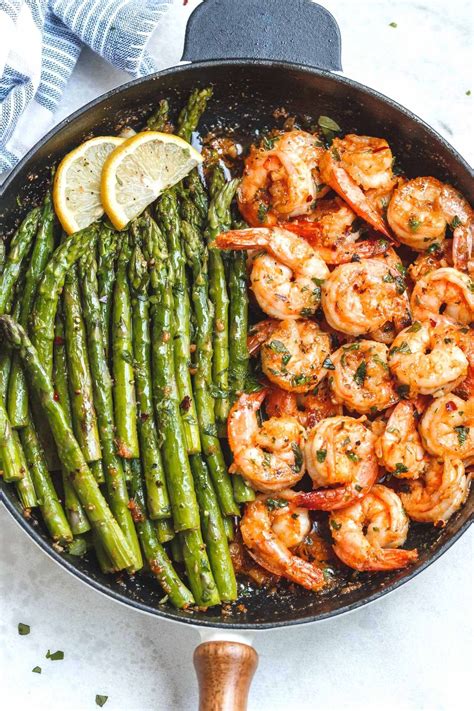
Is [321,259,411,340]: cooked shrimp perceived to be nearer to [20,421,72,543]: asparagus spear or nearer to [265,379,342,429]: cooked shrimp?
[265,379,342,429]: cooked shrimp

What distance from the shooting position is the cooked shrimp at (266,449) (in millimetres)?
4734

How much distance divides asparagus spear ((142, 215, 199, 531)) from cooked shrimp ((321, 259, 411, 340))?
0.91 metres

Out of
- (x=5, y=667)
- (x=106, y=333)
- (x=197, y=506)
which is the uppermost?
(x=106, y=333)

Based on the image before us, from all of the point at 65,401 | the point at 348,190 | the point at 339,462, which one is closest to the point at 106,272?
the point at 65,401

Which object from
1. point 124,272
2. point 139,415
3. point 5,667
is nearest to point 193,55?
point 124,272

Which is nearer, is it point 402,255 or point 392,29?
point 402,255

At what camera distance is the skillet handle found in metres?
5.11

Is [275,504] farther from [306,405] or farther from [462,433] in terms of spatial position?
[462,433]

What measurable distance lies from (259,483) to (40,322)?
152 centimetres

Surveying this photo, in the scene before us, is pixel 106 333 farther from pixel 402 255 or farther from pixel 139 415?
pixel 402 255

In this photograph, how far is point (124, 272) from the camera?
16.4 ft

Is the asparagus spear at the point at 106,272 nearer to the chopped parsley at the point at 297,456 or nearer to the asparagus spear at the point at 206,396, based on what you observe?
the asparagus spear at the point at 206,396

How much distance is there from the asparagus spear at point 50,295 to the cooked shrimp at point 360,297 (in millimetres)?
1450

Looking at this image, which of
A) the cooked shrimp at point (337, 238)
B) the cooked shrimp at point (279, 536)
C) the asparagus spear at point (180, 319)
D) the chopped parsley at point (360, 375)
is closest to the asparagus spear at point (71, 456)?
the asparagus spear at point (180, 319)
